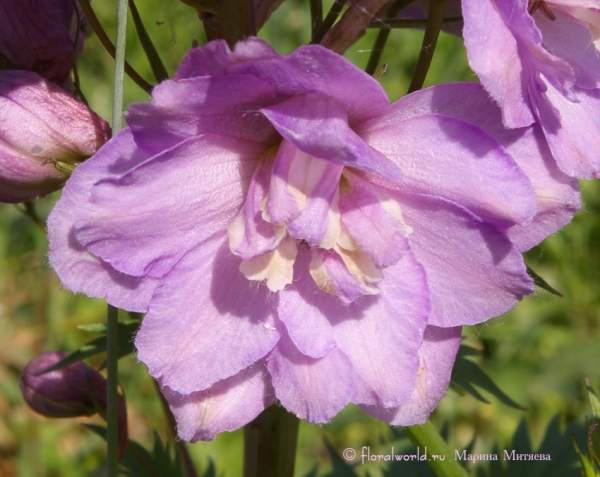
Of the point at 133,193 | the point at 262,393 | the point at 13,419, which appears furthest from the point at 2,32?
the point at 13,419

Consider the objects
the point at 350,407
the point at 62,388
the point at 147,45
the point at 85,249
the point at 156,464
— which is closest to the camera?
the point at 85,249

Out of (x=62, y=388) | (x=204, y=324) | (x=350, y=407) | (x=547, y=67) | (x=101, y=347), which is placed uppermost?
(x=547, y=67)

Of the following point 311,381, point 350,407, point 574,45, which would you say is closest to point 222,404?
point 311,381

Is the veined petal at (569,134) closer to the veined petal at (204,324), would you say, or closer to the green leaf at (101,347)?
the veined petal at (204,324)

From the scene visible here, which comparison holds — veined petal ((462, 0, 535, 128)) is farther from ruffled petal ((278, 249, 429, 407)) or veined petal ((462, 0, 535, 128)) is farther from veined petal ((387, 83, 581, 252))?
ruffled petal ((278, 249, 429, 407))

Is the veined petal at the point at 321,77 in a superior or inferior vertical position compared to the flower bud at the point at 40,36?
superior

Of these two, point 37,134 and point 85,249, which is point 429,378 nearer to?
point 85,249

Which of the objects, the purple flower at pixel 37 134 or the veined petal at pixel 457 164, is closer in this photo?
the veined petal at pixel 457 164

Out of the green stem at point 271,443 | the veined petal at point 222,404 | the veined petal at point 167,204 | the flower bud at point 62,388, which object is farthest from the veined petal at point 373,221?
the flower bud at point 62,388
